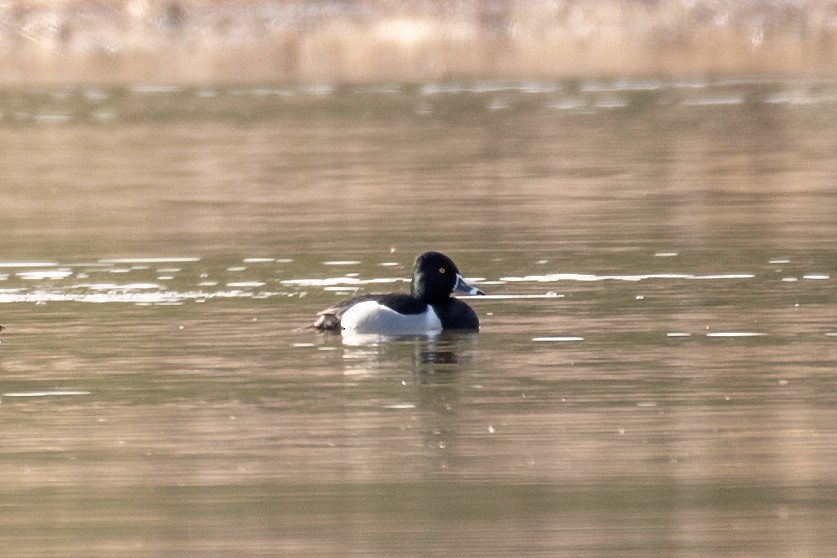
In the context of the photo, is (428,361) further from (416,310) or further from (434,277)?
(434,277)

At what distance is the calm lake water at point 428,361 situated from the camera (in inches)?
347

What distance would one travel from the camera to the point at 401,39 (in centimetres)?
5062

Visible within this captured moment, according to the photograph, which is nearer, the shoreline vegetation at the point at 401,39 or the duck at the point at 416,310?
the duck at the point at 416,310

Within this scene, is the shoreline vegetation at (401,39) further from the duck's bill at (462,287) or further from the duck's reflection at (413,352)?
the duck's reflection at (413,352)

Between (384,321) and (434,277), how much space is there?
55 centimetres

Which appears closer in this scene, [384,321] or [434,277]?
[384,321]

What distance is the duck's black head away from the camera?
14.2 meters

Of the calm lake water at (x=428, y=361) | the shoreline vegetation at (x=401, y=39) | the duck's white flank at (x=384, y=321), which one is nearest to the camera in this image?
the calm lake water at (x=428, y=361)

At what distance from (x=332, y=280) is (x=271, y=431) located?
5619mm

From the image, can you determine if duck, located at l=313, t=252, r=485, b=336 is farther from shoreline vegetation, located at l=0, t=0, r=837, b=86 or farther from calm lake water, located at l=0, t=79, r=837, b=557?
shoreline vegetation, located at l=0, t=0, r=837, b=86

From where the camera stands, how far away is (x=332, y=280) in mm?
A: 16234

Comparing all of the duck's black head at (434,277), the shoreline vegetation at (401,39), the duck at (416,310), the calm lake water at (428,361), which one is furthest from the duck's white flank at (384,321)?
the shoreline vegetation at (401,39)

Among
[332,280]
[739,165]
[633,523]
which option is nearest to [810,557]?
[633,523]

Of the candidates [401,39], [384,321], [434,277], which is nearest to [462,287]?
[434,277]
